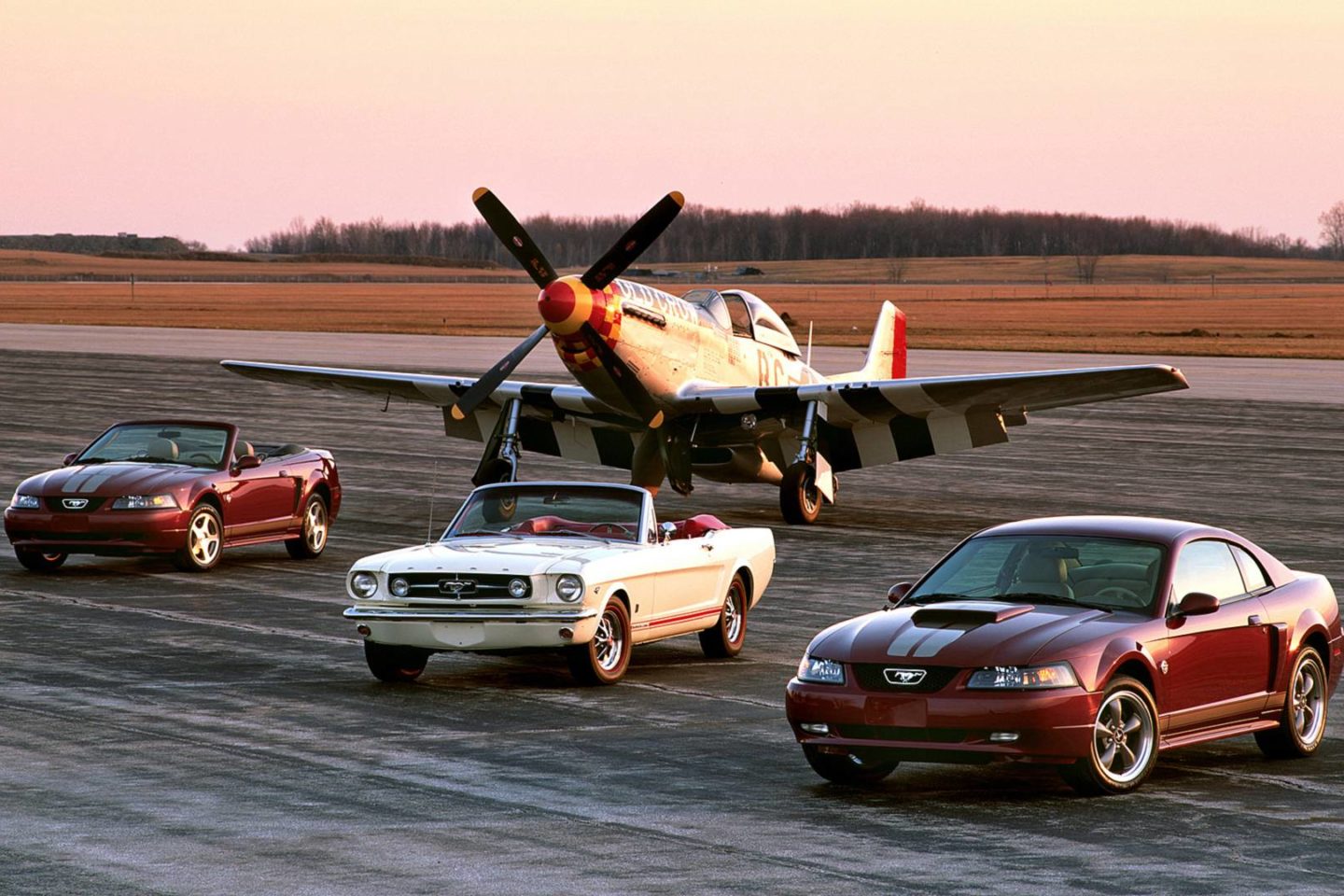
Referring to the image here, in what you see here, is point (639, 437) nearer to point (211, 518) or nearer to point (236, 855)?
point (211, 518)

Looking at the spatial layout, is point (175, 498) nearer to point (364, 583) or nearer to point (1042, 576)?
point (364, 583)

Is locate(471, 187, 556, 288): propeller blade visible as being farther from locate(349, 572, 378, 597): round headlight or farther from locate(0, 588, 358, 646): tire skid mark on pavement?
locate(349, 572, 378, 597): round headlight

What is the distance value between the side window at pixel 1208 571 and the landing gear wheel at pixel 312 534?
1221cm

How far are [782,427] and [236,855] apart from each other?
19.6 meters

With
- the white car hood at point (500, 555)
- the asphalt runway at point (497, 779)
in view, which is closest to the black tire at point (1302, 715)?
the asphalt runway at point (497, 779)

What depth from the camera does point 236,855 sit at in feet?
28.1

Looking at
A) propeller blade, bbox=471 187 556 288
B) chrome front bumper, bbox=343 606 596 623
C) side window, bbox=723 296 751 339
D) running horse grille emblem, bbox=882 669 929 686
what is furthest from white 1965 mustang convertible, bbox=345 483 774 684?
side window, bbox=723 296 751 339

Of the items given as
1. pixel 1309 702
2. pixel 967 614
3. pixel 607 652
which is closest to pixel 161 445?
pixel 607 652

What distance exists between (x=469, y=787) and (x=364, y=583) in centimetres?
337

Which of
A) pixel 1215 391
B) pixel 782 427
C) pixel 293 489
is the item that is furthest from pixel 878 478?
pixel 1215 391

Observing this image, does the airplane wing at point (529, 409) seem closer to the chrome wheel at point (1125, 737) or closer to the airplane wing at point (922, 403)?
the airplane wing at point (922, 403)

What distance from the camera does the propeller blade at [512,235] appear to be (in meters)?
24.8

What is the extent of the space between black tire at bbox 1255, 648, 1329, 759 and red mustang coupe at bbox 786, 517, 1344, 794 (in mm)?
11

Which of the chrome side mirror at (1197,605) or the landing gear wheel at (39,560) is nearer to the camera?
the chrome side mirror at (1197,605)
